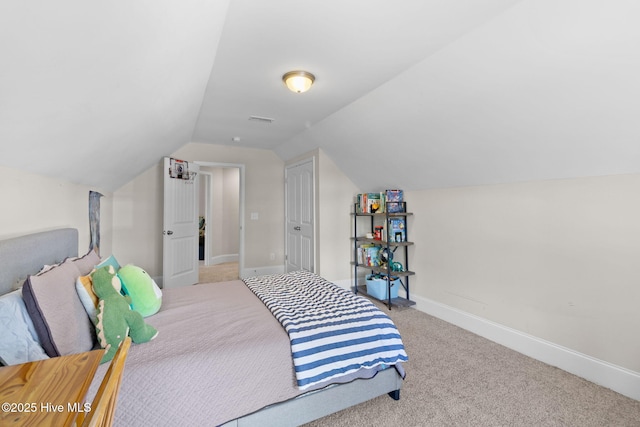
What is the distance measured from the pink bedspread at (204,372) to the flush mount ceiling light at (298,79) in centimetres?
186

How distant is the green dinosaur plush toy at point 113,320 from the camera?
1295 mm

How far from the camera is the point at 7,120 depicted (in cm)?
117

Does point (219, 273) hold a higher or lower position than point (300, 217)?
lower

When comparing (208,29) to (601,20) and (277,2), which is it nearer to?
(277,2)

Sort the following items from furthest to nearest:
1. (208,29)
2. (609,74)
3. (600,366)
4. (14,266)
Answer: (600,366)
(208,29)
(609,74)
(14,266)

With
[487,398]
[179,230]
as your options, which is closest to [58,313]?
[487,398]

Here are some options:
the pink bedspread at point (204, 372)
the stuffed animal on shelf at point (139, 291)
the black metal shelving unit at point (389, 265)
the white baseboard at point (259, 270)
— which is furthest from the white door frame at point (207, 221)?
the pink bedspread at point (204, 372)

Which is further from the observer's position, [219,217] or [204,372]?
[219,217]

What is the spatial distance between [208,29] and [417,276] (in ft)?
10.8

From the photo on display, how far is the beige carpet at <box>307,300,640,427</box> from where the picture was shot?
1652mm

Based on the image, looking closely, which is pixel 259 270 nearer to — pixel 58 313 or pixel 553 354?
pixel 58 313

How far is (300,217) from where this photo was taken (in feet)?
15.4

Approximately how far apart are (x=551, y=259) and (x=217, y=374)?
260 cm

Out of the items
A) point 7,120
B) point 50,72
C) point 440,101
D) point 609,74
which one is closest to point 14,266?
point 7,120
